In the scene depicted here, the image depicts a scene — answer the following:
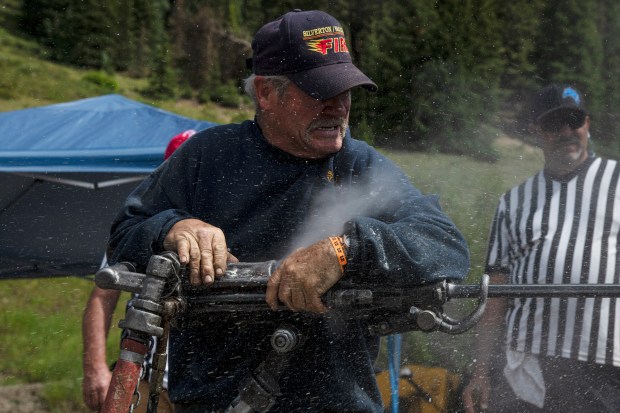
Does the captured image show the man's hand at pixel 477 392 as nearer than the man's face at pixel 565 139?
No

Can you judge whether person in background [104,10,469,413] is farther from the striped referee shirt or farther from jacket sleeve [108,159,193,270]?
the striped referee shirt

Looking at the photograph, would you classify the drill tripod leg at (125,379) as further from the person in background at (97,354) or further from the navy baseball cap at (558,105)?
the navy baseball cap at (558,105)

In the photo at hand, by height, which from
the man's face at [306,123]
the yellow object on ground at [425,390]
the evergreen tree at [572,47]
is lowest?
the yellow object on ground at [425,390]

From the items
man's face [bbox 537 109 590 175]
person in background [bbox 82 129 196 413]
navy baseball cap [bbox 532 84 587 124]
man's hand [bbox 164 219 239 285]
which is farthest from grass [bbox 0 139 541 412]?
man's hand [bbox 164 219 239 285]

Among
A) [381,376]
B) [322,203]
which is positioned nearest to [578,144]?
[381,376]

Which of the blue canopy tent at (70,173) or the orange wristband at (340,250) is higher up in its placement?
the orange wristband at (340,250)

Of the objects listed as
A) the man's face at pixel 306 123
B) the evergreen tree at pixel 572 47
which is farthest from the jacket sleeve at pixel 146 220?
the evergreen tree at pixel 572 47

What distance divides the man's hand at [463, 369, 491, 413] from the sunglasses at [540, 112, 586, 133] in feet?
3.74

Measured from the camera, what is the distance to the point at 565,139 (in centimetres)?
394

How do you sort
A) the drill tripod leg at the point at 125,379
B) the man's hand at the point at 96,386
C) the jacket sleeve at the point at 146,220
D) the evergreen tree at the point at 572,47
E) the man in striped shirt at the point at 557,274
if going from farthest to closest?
the evergreen tree at the point at 572,47 < the man's hand at the point at 96,386 < the man in striped shirt at the point at 557,274 < the jacket sleeve at the point at 146,220 < the drill tripod leg at the point at 125,379

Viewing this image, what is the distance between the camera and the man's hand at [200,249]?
197 centimetres

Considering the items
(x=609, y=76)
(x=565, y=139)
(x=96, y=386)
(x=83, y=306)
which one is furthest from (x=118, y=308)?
(x=609, y=76)

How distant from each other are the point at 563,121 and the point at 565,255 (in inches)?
23.5

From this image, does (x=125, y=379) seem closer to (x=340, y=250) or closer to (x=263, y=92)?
(x=340, y=250)
